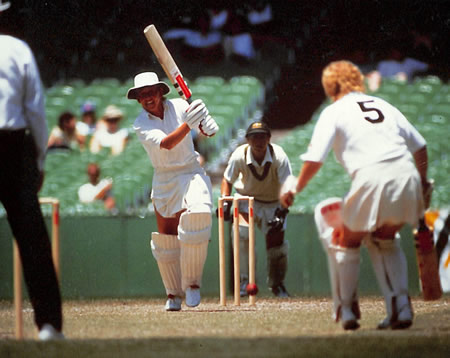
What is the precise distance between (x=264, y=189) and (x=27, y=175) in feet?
17.2

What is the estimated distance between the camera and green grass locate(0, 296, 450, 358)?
4648 mm

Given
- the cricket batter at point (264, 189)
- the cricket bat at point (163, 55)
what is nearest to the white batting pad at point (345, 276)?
the cricket bat at point (163, 55)

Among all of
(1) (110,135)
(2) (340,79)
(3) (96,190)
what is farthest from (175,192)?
(1) (110,135)

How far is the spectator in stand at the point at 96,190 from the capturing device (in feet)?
41.2

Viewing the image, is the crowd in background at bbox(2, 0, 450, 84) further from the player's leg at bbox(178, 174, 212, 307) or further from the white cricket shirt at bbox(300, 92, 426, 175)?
the white cricket shirt at bbox(300, 92, 426, 175)

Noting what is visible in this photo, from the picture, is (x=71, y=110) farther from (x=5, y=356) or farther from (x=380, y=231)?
(x=5, y=356)

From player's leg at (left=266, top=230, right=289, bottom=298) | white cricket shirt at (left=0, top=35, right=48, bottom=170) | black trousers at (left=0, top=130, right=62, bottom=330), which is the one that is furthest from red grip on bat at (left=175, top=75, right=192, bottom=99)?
black trousers at (left=0, top=130, right=62, bottom=330)

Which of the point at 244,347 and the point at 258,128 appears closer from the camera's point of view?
the point at 244,347

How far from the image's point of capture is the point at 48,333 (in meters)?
5.23

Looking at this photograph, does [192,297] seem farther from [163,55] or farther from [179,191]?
[163,55]

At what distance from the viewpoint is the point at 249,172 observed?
1025cm

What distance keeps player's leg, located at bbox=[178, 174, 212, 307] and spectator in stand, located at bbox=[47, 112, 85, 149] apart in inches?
242

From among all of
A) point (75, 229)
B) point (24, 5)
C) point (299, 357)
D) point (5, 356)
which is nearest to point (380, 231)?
point (299, 357)

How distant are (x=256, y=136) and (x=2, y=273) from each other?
312 cm
